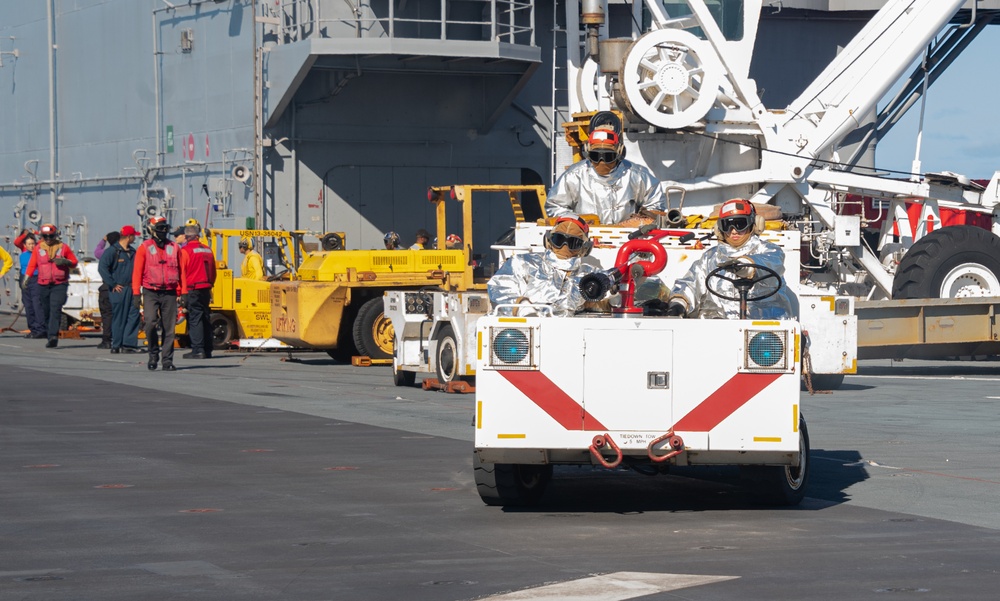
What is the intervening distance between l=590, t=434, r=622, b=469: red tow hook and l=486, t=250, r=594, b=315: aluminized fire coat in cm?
112

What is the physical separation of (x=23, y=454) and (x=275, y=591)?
17.9ft

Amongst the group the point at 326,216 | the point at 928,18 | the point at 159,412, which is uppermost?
the point at 928,18

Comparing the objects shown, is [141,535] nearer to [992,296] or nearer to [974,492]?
[974,492]

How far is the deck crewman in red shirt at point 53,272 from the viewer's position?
25.1m

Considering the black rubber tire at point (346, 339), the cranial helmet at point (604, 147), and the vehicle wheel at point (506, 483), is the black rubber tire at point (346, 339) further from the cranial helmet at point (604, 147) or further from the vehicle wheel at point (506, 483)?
the vehicle wheel at point (506, 483)

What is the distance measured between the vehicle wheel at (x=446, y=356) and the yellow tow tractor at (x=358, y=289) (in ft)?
10.4

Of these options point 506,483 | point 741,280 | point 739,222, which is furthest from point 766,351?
point 506,483

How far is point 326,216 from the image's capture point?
2994cm

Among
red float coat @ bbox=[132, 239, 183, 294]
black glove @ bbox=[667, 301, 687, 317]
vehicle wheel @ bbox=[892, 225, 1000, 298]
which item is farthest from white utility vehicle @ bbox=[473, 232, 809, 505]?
vehicle wheel @ bbox=[892, 225, 1000, 298]

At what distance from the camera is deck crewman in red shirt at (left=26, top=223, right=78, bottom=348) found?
25127mm

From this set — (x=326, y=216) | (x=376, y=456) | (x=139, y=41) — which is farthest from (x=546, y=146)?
(x=376, y=456)

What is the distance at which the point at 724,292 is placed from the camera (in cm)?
907

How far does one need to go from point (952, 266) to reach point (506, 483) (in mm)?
12792

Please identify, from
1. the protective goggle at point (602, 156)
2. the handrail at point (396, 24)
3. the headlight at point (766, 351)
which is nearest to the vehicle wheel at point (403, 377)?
the protective goggle at point (602, 156)
